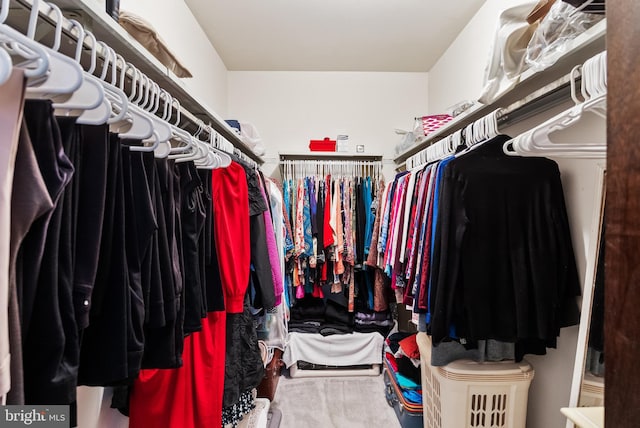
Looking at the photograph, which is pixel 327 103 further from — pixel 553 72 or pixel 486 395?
pixel 486 395

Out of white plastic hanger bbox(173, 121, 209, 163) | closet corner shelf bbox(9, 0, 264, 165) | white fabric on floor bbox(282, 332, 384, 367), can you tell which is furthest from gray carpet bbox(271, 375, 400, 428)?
closet corner shelf bbox(9, 0, 264, 165)

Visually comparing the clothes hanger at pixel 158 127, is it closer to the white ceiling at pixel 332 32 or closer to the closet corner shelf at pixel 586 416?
the closet corner shelf at pixel 586 416

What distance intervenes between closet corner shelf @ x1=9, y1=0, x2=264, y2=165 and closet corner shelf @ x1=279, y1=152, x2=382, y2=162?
4.29 feet

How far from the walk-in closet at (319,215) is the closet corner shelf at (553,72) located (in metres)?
0.01

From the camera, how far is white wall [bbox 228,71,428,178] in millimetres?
3010

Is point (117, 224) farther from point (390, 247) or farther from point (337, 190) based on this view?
point (337, 190)

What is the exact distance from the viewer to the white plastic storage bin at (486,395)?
1.37 meters

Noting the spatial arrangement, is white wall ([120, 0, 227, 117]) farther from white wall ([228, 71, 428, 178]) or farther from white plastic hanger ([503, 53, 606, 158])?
white plastic hanger ([503, 53, 606, 158])

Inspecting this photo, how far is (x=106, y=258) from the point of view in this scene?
64 centimetres

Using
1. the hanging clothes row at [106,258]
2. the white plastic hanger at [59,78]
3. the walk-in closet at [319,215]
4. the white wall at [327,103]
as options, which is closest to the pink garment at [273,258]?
the walk-in closet at [319,215]

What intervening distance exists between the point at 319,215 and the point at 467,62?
153cm

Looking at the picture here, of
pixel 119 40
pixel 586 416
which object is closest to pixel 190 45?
pixel 119 40

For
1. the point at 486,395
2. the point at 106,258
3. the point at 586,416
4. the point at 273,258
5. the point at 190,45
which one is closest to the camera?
the point at 106,258

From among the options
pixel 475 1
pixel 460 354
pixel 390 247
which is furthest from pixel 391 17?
pixel 460 354
